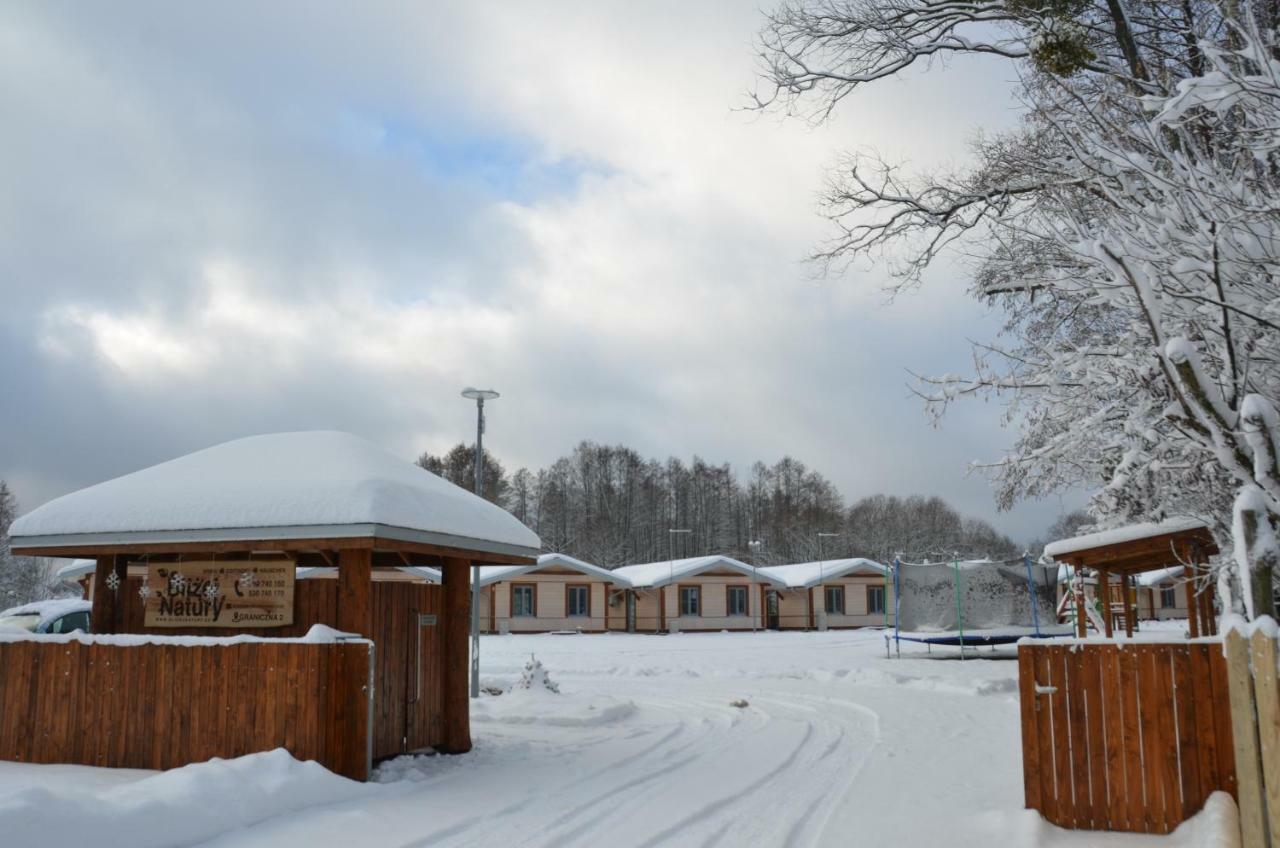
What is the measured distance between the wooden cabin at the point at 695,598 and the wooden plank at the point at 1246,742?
143ft

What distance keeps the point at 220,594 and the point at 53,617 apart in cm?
1247

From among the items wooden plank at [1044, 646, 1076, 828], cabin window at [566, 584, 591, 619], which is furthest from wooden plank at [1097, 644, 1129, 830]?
cabin window at [566, 584, 591, 619]

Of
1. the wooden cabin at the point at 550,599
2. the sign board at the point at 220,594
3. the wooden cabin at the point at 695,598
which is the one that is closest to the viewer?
the sign board at the point at 220,594

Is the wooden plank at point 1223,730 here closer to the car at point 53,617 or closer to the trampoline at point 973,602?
the car at point 53,617


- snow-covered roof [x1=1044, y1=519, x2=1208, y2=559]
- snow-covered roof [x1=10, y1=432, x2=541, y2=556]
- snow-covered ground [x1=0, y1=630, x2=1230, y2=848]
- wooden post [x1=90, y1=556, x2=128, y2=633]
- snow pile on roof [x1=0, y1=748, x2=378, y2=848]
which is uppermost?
snow-covered roof [x1=10, y1=432, x2=541, y2=556]

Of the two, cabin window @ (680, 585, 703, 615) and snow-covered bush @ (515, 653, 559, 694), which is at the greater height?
cabin window @ (680, 585, 703, 615)

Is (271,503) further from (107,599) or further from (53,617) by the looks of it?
(53,617)

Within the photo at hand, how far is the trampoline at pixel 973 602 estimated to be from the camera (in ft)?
104

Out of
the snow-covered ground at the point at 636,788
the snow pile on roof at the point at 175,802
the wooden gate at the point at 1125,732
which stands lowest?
the snow-covered ground at the point at 636,788

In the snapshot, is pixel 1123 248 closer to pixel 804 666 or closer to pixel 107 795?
pixel 107 795

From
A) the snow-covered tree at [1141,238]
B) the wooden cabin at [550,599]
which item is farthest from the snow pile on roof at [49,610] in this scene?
the wooden cabin at [550,599]

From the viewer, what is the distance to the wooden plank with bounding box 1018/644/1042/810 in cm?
812

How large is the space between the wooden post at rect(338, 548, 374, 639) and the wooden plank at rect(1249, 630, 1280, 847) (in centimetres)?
807

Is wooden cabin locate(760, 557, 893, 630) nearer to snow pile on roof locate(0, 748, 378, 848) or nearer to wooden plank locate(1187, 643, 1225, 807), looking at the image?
snow pile on roof locate(0, 748, 378, 848)
